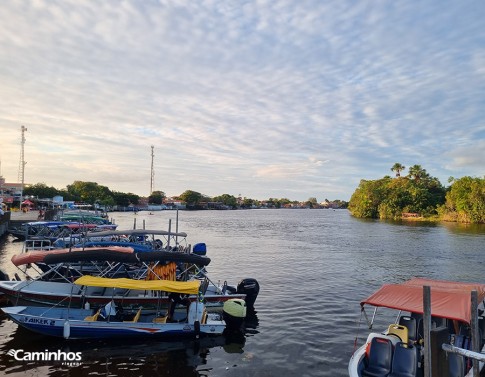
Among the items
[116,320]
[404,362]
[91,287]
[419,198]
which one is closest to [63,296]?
[91,287]

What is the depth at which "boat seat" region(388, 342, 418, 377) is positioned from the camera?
1099cm

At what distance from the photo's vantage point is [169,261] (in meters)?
20.1

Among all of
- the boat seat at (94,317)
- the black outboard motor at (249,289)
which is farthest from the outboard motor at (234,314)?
the boat seat at (94,317)

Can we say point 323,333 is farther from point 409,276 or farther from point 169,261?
point 409,276

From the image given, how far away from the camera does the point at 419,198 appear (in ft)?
408

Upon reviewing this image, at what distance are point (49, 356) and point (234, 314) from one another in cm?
821

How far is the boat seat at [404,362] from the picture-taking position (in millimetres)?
10992

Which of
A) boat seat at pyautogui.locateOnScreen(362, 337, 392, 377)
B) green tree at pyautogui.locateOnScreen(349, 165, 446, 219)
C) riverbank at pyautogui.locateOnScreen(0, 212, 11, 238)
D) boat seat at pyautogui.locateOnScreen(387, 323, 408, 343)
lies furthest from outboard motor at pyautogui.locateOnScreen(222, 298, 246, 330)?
green tree at pyautogui.locateOnScreen(349, 165, 446, 219)

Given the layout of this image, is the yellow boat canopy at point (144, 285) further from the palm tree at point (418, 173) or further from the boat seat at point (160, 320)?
the palm tree at point (418, 173)

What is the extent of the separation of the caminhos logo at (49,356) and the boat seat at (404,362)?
1197 centimetres

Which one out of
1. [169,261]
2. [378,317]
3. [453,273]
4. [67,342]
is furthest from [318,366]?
[453,273]

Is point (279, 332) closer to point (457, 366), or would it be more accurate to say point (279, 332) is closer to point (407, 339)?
point (407, 339)

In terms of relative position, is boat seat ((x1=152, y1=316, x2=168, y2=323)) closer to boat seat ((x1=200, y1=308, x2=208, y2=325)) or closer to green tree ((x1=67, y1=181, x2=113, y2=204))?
boat seat ((x1=200, y1=308, x2=208, y2=325))

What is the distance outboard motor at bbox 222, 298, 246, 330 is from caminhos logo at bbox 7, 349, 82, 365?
679 centimetres
